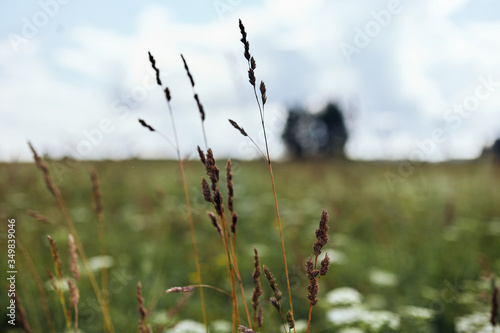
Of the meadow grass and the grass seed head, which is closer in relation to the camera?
the grass seed head

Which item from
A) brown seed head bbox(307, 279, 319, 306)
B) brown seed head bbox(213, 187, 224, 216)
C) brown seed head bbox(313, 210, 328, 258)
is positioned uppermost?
brown seed head bbox(213, 187, 224, 216)

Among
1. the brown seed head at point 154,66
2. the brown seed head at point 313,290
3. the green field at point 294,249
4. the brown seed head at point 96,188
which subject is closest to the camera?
the brown seed head at point 313,290

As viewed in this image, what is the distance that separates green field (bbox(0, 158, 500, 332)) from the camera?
2373 mm

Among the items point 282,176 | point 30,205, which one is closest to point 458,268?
point 30,205

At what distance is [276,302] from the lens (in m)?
0.76

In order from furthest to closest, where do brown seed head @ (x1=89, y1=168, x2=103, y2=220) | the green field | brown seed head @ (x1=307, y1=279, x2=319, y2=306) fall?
the green field, brown seed head @ (x1=89, y1=168, x2=103, y2=220), brown seed head @ (x1=307, y1=279, x2=319, y2=306)

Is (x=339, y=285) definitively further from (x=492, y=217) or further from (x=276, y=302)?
(x=492, y=217)

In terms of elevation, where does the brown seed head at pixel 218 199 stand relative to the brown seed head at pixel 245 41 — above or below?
below

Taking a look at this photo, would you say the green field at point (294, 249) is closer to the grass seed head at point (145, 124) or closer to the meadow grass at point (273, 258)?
the meadow grass at point (273, 258)

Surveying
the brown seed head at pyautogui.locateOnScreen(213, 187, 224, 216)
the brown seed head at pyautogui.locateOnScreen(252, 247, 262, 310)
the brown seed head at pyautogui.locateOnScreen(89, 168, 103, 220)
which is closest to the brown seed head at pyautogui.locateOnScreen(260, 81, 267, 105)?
the brown seed head at pyautogui.locateOnScreen(213, 187, 224, 216)

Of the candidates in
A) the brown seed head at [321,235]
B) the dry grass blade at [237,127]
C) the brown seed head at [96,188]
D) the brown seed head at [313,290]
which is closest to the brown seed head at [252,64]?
the dry grass blade at [237,127]

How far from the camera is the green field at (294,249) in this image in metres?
2.37

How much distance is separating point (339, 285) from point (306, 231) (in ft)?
4.14

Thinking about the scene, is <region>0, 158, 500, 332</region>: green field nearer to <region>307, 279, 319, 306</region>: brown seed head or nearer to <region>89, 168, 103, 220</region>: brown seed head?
<region>89, 168, 103, 220</region>: brown seed head
